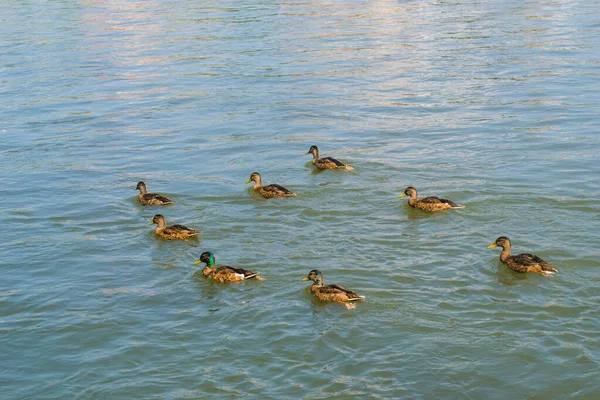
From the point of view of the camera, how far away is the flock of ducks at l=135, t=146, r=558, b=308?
13.8 metres

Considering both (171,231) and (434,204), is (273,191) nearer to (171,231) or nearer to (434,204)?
(171,231)

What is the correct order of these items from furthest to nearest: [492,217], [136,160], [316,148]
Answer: [136,160] → [316,148] → [492,217]

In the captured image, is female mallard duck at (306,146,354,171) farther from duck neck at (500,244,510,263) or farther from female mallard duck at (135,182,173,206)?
duck neck at (500,244,510,263)

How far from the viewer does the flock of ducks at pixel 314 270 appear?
1376 cm

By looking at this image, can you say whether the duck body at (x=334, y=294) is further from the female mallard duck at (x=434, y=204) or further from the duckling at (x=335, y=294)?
the female mallard duck at (x=434, y=204)

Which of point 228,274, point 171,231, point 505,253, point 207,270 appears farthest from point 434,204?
point 171,231

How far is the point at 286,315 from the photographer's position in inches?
535

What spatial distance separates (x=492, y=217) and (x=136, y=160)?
30.9ft

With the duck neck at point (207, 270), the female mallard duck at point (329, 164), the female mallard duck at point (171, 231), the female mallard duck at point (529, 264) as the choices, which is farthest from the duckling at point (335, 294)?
the female mallard duck at point (329, 164)

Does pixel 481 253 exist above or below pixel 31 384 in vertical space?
above

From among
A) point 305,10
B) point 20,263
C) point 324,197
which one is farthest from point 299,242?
point 305,10

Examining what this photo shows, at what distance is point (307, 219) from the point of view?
17469mm

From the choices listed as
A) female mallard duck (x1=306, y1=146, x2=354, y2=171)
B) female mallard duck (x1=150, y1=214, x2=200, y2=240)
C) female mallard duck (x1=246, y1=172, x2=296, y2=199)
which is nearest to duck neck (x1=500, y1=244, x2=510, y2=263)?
female mallard duck (x1=246, y1=172, x2=296, y2=199)

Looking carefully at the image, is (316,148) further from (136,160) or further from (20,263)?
→ (20,263)
